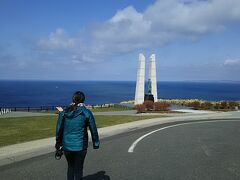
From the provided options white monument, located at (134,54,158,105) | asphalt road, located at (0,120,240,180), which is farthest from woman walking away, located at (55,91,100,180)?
white monument, located at (134,54,158,105)

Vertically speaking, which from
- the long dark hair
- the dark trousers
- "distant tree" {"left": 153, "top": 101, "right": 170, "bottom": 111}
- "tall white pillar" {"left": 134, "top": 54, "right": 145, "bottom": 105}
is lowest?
the dark trousers

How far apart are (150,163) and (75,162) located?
3.25m

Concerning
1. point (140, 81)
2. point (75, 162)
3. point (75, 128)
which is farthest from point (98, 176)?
point (140, 81)

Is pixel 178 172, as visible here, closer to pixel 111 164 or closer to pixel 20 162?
pixel 111 164

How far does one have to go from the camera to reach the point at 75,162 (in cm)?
568

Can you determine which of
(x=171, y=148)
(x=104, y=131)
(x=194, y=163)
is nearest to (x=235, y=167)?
(x=194, y=163)

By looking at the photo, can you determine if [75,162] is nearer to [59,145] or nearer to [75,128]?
[59,145]

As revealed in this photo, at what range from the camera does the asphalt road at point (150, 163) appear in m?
7.21

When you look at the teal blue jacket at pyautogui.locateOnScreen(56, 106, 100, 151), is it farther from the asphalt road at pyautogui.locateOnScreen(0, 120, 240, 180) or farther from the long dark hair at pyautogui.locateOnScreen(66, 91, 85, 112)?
the asphalt road at pyautogui.locateOnScreen(0, 120, 240, 180)

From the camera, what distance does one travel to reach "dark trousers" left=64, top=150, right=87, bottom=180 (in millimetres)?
5594

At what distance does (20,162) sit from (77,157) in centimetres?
359

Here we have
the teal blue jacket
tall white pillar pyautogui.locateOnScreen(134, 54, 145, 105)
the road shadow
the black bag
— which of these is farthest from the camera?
tall white pillar pyautogui.locateOnScreen(134, 54, 145, 105)

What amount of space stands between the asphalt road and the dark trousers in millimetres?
1240

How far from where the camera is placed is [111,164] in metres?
8.34
